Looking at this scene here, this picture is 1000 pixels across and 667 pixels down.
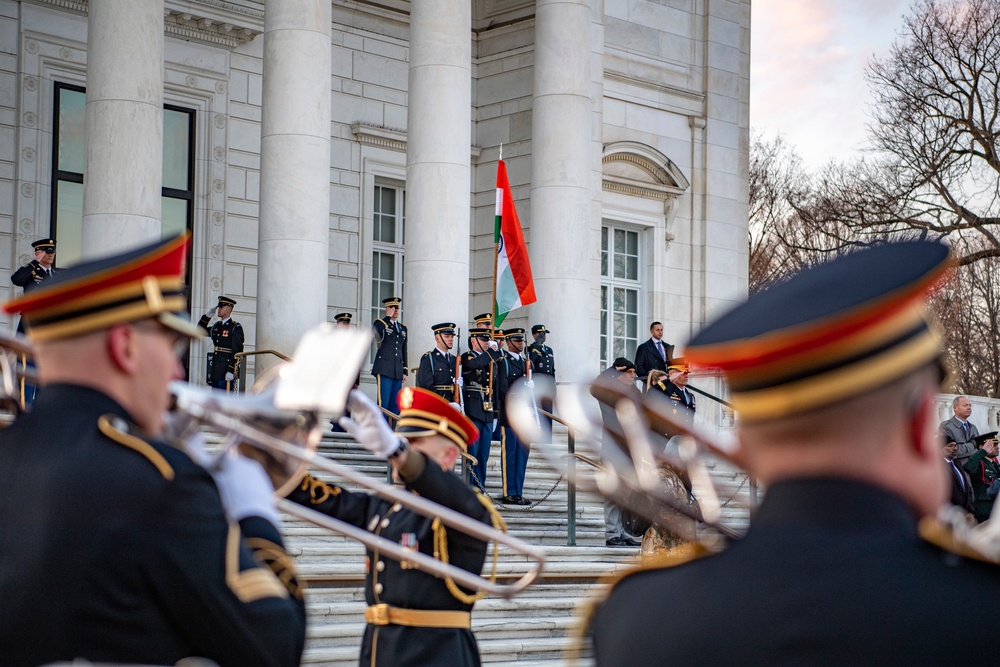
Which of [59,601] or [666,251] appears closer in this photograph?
[59,601]

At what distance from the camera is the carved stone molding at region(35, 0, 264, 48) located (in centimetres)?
2028

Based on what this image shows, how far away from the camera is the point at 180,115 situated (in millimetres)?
20734

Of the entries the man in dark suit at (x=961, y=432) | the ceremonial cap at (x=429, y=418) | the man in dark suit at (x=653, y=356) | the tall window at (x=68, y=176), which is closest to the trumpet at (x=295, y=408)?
the ceremonial cap at (x=429, y=418)

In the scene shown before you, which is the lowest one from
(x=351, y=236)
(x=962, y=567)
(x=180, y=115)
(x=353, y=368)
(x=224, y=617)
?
(x=224, y=617)

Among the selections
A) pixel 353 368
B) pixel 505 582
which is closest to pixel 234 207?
pixel 505 582

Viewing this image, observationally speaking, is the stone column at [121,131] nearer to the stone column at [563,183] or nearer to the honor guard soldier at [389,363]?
the honor guard soldier at [389,363]

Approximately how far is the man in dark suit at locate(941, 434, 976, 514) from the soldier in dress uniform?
12.5 metres

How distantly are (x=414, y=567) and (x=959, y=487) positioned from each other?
13.5 metres

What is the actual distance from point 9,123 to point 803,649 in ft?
61.5

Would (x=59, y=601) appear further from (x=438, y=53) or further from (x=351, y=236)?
(x=351, y=236)

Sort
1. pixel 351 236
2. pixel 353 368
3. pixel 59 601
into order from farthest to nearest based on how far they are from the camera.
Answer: pixel 351 236 < pixel 353 368 < pixel 59 601

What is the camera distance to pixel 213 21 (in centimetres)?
2062

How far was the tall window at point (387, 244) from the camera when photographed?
2291cm

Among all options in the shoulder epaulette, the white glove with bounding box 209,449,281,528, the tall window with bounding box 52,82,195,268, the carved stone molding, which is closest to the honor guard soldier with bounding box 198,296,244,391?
the tall window with bounding box 52,82,195,268
